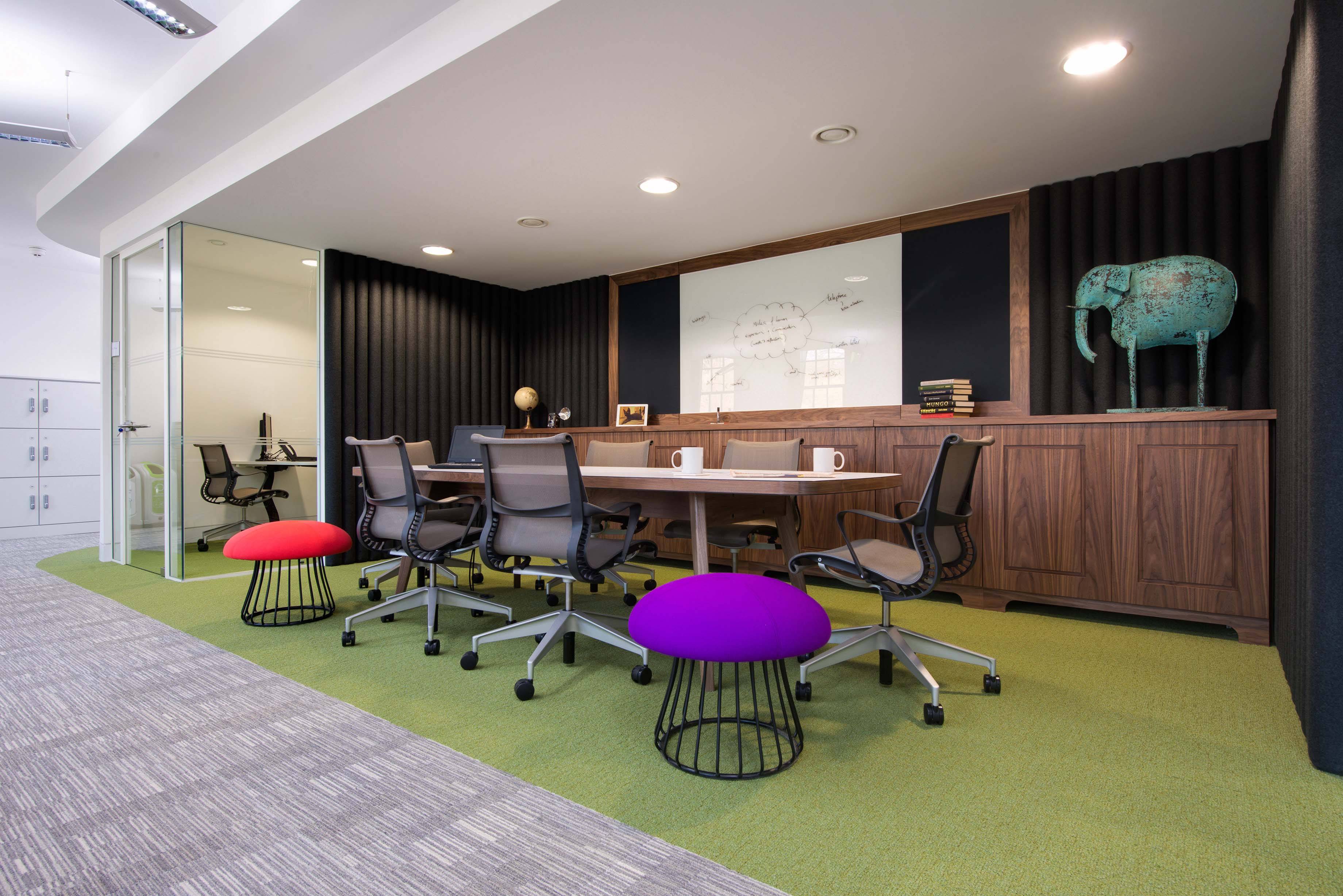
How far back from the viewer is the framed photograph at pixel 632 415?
5922 millimetres

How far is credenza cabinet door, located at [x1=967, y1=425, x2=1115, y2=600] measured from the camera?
11.6 ft

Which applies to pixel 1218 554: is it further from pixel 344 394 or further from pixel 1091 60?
pixel 344 394

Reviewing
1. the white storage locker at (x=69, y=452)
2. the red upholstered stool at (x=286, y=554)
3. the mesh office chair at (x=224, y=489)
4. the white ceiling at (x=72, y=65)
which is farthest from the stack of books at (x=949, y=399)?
the white storage locker at (x=69, y=452)

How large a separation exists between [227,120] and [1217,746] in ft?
17.2

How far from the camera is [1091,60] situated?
2789 millimetres

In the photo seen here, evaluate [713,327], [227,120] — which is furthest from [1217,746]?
[227,120]

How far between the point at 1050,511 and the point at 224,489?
265 inches

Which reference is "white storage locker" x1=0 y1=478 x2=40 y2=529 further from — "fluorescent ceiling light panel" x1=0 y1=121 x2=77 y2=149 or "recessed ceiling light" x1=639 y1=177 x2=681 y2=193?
"recessed ceiling light" x1=639 y1=177 x2=681 y2=193

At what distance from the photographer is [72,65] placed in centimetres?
369

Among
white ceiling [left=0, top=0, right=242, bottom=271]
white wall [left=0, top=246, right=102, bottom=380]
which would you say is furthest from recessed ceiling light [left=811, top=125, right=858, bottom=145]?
white wall [left=0, top=246, right=102, bottom=380]

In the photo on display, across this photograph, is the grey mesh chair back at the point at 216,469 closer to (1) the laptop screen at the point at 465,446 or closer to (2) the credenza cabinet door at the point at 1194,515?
(1) the laptop screen at the point at 465,446

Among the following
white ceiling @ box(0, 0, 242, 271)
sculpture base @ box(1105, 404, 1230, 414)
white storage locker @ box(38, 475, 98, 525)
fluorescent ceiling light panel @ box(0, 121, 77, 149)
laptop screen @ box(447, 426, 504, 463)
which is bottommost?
white storage locker @ box(38, 475, 98, 525)

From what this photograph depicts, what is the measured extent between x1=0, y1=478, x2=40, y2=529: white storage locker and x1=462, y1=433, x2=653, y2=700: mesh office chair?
279 inches

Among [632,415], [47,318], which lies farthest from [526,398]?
[47,318]
